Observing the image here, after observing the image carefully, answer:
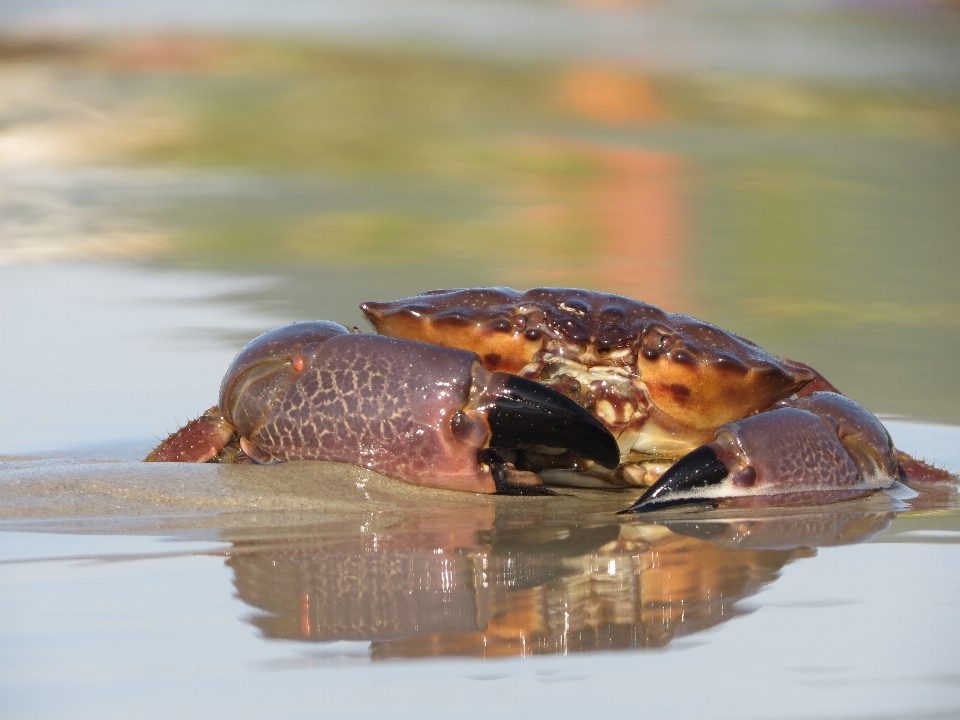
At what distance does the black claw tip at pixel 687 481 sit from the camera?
14.3 feet

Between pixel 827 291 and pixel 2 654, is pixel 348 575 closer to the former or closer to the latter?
pixel 2 654

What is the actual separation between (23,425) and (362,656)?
3.33 m

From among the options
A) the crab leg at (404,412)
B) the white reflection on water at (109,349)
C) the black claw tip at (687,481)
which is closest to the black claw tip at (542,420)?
the crab leg at (404,412)

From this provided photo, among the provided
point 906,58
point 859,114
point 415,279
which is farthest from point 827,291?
point 906,58

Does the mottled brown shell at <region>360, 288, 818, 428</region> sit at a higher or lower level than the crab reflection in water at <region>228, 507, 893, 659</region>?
higher

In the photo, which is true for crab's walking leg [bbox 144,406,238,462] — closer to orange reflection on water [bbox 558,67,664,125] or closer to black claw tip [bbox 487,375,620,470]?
black claw tip [bbox 487,375,620,470]

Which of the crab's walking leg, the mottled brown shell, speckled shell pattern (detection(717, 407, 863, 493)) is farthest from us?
the crab's walking leg

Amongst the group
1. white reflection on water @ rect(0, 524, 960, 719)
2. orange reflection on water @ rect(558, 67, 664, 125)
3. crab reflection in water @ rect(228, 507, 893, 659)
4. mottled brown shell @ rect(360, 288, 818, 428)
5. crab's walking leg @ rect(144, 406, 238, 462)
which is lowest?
white reflection on water @ rect(0, 524, 960, 719)

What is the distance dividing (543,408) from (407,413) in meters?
0.40

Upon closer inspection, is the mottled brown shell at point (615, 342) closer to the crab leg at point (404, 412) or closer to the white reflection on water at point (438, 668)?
the crab leg at point (404, 412)

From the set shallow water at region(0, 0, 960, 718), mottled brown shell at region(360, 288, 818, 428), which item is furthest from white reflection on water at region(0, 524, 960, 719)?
mottled brown shell at region(360, 288, 818, 428)

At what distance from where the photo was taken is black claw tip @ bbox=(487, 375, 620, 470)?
4305mm

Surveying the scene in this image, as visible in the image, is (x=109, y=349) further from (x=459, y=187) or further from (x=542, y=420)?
(x=459, y=187)

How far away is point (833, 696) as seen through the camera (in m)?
3.04
